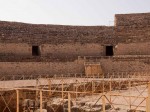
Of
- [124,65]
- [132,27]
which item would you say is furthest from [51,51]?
[132,27]

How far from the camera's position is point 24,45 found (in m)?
30.0

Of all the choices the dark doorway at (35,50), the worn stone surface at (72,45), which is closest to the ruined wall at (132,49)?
the worn stone surface at (72,45)

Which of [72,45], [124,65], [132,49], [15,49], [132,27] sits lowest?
[124,65]

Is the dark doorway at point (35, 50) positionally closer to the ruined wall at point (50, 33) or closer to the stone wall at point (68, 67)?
the ruined wall at point (50, 33)

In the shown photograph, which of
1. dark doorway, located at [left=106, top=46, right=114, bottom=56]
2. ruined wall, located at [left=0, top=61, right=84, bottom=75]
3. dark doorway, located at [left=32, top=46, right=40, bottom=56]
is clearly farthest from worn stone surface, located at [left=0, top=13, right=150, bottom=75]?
dark doorway, located at [left=106, top=46, right=114, bottom=56]

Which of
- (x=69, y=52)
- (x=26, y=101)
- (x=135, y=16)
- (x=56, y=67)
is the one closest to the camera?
(x=26, y=101)

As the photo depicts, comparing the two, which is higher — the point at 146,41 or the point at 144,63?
the point at 146,41

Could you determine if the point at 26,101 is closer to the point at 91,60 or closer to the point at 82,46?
the point at 91,60

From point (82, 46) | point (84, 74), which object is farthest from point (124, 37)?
point (84, 74)

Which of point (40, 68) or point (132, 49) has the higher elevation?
point (132, 49)

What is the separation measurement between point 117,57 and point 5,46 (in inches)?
430

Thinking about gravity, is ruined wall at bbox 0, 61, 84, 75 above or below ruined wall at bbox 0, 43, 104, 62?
below

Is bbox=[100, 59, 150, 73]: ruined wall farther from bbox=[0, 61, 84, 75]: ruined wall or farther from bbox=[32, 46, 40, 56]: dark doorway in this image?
bbox=[32, 46, 40, 56]: dark doorway

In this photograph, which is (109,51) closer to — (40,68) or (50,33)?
(50,33)
